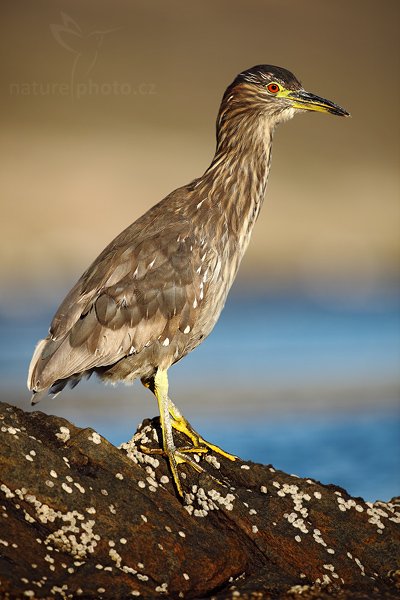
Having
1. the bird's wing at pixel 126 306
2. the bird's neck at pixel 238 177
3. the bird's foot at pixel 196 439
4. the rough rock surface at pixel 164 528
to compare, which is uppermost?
the bird's neck at pixel 238 177

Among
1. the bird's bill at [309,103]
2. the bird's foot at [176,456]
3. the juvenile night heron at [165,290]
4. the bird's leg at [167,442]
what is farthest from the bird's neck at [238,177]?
the bird's foot at [176,456]

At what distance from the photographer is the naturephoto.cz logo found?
47.3ft

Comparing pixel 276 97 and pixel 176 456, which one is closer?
pixel 176 456

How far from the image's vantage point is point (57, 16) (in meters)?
14.8

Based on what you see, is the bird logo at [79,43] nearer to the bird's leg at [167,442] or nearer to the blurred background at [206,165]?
the blurred background at [206,165]

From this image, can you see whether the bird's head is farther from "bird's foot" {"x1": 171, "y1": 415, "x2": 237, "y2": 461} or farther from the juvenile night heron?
"bird's foot" {"x1": 171, "y1": 415, "x2": 237, "y2": 461}

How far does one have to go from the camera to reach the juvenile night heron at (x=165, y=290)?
4074 mm

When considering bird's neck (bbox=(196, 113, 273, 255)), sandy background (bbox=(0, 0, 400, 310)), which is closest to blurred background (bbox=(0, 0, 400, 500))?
sandy background (bbox=(0, 0, 400, 310))

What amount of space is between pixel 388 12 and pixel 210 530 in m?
14.1

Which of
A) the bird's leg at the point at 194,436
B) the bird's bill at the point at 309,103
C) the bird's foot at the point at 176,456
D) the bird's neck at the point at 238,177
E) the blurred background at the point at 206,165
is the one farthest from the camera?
the blurred background at the point at 206,165

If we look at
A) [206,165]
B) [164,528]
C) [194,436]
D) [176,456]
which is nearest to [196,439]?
[194,436]

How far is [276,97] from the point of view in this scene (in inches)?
184

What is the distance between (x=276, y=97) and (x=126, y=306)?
1265 mm

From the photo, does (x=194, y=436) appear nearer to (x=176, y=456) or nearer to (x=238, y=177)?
(x=176, y=456)
